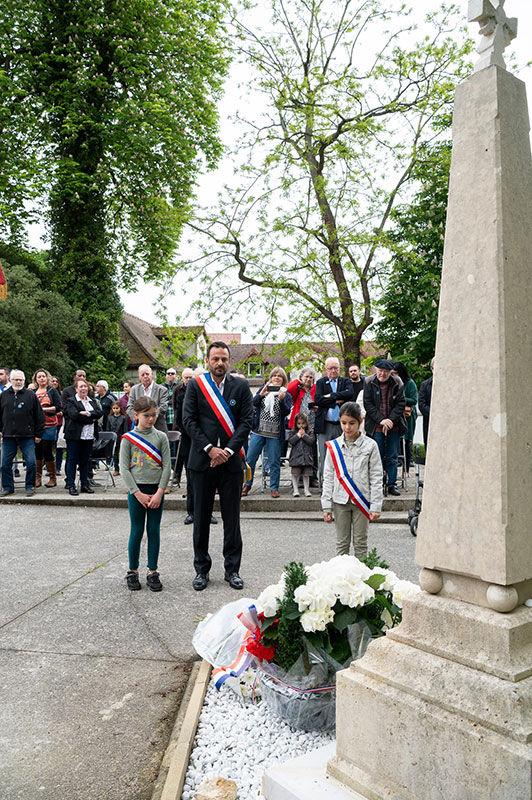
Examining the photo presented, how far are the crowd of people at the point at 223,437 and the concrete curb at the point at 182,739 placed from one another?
6.34ft

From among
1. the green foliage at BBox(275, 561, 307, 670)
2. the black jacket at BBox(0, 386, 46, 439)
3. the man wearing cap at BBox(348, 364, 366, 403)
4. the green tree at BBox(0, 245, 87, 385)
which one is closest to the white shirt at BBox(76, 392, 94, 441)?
the black jacket at BBox(0, 386, 46, 439)

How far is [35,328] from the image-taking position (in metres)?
23.1

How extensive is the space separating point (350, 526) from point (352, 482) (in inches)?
18.5

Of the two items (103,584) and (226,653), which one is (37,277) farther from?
(226,653)

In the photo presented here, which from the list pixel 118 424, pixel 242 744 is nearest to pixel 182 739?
pixel 242 744

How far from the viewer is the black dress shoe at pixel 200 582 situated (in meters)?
5.64

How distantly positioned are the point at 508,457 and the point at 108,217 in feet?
79.5

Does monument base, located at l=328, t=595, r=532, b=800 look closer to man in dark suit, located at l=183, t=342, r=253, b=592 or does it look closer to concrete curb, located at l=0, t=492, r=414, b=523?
man in dark suit, located at l=183, t=342, r=253, b=592

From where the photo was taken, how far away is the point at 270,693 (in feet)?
10.8

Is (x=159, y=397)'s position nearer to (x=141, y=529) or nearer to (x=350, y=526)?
(x=141, y=529)

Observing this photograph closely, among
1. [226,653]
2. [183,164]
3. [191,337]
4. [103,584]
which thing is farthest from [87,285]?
[226,653]

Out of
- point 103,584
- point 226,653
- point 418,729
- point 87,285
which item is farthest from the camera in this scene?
point 87,285

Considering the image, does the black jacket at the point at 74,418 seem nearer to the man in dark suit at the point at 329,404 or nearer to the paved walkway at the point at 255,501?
the paved walkway at the point at 255,501

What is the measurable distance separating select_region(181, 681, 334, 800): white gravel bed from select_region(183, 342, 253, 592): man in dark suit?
225 cm
